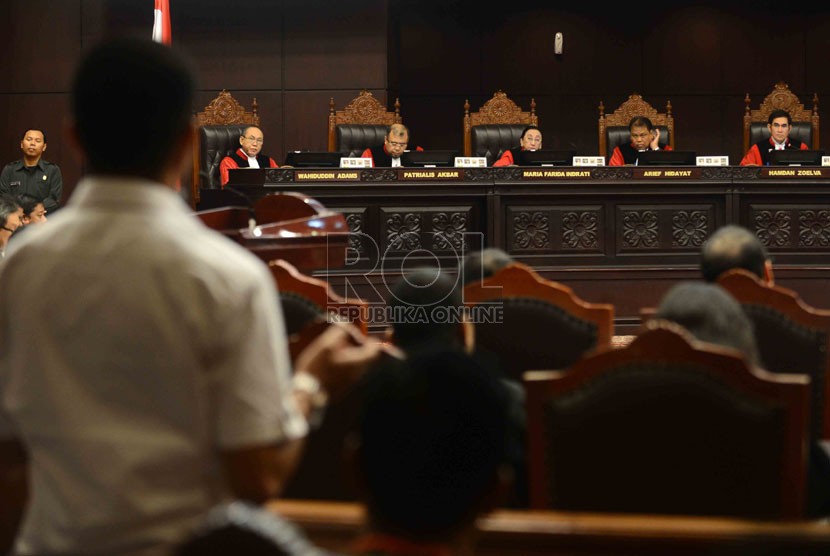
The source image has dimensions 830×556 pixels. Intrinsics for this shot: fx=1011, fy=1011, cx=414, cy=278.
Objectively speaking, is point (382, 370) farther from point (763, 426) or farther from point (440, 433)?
point (763, 426)

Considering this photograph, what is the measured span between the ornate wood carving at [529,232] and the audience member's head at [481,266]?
3.70 meters

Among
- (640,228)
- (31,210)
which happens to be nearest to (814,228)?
(640,228)

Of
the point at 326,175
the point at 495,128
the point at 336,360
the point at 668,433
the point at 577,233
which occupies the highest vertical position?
the point at 495,128

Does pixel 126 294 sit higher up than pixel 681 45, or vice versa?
pixel 681 45

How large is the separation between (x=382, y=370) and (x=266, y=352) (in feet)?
0.39

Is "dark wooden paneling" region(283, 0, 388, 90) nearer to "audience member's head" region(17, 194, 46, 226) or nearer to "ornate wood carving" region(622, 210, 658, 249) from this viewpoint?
"ornate wood carving" region(622, 210, 658, 249)

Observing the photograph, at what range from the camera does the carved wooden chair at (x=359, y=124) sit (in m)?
8.20

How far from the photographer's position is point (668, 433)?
1408mm

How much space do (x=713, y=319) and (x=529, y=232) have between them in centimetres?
488

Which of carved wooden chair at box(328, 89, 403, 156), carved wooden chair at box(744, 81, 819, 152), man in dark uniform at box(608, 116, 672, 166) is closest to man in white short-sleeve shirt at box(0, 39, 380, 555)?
man in dark uniform at box(608, 116, 672, 166)

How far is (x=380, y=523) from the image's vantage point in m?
0.99

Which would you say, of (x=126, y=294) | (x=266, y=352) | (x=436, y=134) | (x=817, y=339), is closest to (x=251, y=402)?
(x=266, y=352)

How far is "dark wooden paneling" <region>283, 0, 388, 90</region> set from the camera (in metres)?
9.12

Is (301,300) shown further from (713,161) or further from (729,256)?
(713,161)
